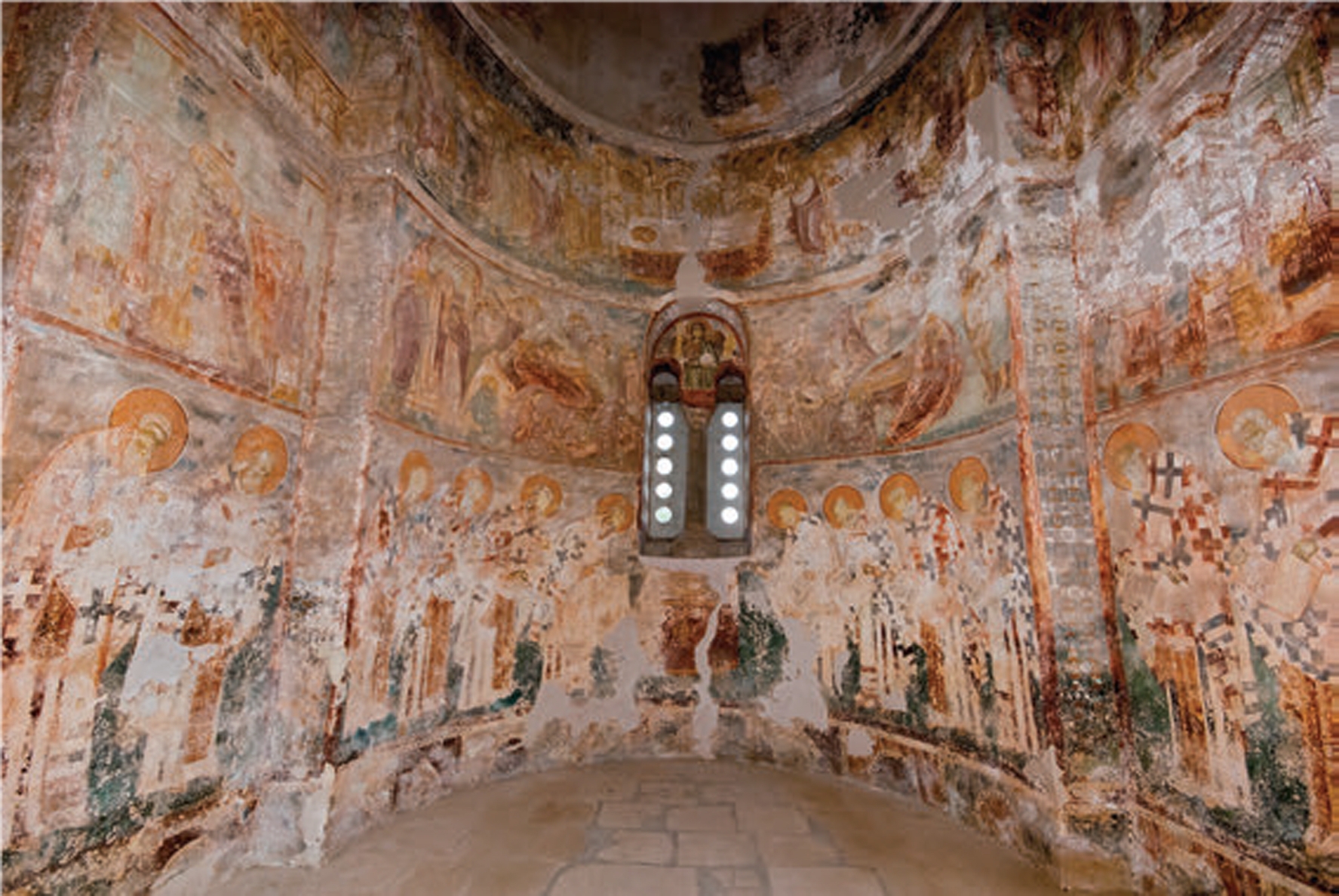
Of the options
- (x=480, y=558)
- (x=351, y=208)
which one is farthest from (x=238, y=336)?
(x=480, y=558)

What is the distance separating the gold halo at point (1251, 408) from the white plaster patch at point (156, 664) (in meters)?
7.18

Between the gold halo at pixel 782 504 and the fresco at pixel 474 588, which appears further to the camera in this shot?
the gold halo at pixel 782 504

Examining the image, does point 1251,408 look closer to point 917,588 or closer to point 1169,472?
point 1169,472

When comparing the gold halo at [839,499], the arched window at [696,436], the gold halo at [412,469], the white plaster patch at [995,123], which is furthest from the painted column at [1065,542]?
the gold halo at [412,469]

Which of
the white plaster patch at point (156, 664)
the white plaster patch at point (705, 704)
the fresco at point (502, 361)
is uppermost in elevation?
the fresco at point (502, 361)

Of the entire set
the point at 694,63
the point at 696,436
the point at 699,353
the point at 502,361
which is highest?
Result: the point at 694,63

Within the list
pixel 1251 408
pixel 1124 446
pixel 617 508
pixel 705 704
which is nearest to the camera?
pixel 1251 408

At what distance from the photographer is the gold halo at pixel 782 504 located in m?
7.45

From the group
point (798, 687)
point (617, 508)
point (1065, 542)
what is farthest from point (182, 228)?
point (798, 687)

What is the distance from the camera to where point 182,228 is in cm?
434

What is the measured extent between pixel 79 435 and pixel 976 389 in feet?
22.2

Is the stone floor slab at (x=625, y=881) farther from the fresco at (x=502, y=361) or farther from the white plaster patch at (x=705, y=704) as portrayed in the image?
the fresco at (x=502, y=361)

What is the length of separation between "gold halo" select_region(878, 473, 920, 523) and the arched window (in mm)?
1909

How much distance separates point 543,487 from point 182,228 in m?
4.06
